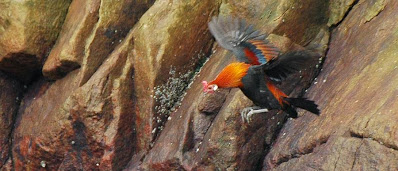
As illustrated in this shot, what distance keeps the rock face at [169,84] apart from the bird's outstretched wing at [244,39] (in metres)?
0.29

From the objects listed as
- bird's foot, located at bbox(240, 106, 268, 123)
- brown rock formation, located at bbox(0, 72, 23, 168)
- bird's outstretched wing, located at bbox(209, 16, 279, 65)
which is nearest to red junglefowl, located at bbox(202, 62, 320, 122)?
bird's foot, located at bbox(240, 106, 268, 123)

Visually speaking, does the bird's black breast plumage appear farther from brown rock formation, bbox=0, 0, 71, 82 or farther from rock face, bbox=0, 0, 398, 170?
brown rock formation, bbox=0, 0, 71, 82

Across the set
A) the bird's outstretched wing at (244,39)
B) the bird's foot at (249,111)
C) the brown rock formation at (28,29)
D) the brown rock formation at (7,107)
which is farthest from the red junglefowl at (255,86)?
the brown rock formation at (7,107)

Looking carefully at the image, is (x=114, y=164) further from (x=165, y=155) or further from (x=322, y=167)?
(x=322, y=167)

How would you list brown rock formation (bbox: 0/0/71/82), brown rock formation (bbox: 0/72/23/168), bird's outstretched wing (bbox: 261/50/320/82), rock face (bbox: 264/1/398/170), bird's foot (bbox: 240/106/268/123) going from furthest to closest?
brown rock formation (bbox: 0/72/23/168) → brown rock formation (bbox: 0/0/71/82) → bird's foot (bbox: 240/106/268/123) → bird's outstretched wing (bbox: 261/50/320/82) → rock face (bbox: 264/1/398/170)

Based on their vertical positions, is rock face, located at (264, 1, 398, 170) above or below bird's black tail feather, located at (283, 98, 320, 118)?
below

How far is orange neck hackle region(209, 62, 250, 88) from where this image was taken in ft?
21.6

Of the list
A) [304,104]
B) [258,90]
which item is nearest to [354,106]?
[304,104]

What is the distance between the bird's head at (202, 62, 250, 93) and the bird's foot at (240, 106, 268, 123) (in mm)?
353

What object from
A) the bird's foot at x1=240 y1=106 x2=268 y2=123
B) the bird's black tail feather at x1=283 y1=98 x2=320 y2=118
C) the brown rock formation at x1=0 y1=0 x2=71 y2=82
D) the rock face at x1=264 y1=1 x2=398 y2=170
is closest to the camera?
the rock face at x1=264 y1=1 x2=398 y2=170

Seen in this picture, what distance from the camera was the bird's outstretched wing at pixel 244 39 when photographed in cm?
694

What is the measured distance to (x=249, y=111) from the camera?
6.90 metres

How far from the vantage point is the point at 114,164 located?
813cm

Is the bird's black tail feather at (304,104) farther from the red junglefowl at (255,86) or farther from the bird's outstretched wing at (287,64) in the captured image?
the bird's outstretched wing at (287,64)
